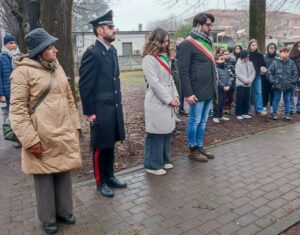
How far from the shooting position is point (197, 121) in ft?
18.7

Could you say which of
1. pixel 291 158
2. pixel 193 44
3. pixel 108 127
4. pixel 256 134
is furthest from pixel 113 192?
pixel 256 134

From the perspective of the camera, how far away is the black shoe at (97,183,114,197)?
14.7ft

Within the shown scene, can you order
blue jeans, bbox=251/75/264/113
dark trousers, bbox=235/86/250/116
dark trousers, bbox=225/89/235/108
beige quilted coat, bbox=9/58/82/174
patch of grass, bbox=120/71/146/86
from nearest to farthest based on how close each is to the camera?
beige quilted coat, bbox=9/58/82/174
dark trousers, bbox=235/86/250/116
blue jeans, bbox=251/75/264/113
dark trousers, bbox=225/89/235/108
patch of grass, bbox=120/71/146/86

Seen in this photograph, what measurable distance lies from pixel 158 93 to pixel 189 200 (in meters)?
1.50

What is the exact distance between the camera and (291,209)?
13.2ft

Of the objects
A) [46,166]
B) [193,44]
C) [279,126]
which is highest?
[193,44]

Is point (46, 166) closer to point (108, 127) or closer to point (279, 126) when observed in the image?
point (108, 127)

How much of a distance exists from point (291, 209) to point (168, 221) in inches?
56.7

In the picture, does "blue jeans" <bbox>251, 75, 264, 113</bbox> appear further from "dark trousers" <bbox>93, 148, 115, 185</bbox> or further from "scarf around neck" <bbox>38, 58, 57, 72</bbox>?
"scarf around neck" <bbox>38, 58, 57, 72</bbox>

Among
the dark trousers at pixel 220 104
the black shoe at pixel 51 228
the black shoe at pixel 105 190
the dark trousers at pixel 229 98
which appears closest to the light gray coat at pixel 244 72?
the dark trousers at pixel 220 104

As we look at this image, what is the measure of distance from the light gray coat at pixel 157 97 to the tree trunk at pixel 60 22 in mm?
2528

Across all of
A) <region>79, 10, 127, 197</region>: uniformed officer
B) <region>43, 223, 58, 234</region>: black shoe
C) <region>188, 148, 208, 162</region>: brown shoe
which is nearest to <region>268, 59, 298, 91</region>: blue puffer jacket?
<region>188, 148, 208, 162</region>: brown shoe

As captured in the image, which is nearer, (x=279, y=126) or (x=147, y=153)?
(x=147, y=153)

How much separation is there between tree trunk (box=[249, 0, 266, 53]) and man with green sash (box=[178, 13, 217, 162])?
17.9ft
